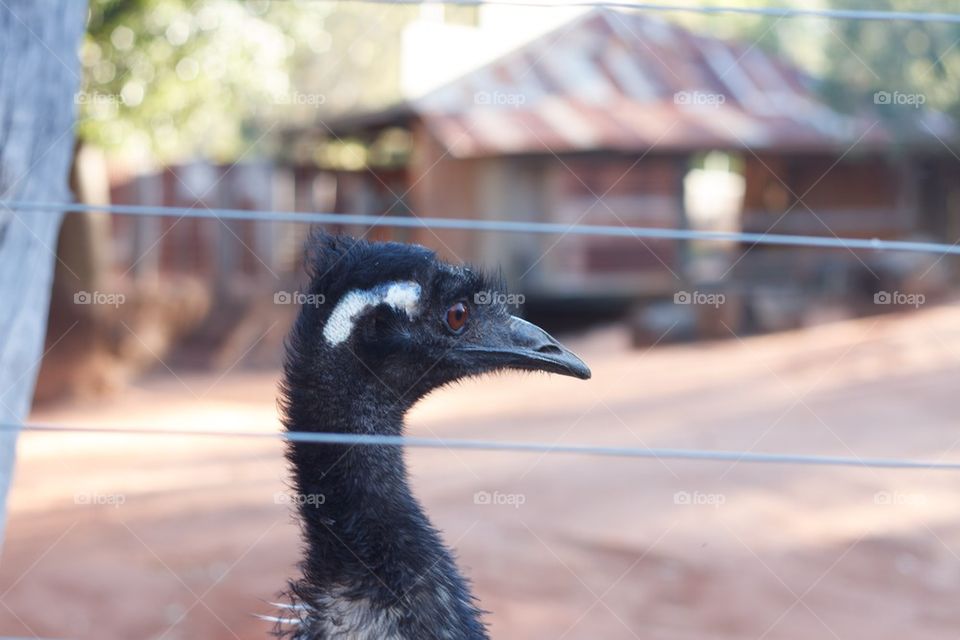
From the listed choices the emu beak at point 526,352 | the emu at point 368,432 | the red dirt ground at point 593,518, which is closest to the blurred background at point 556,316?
the red dirt ground at point 593,518

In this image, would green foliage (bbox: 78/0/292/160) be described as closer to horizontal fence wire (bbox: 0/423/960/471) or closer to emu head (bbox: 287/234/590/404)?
emu head (bbox: 287/234/590/404)

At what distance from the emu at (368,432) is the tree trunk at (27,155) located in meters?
0.69

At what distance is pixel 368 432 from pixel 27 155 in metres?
1.08

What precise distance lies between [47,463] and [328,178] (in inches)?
510

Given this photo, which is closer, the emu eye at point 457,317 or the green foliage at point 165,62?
the emu eye at point 457,317

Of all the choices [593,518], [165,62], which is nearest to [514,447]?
[593,518]

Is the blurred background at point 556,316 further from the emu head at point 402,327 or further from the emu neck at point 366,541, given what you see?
the emu neck at point 366,541

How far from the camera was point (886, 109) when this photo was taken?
53.3 feet

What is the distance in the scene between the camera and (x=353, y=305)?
262 cm

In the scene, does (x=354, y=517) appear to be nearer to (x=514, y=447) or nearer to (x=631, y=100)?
(x=514, y=447)

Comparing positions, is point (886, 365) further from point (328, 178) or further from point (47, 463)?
point (328, 178)

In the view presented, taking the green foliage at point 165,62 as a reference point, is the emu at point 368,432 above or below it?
below

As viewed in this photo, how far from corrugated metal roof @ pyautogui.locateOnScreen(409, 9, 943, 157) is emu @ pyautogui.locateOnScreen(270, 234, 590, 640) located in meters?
13.4

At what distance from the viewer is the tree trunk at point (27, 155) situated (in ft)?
8.49
